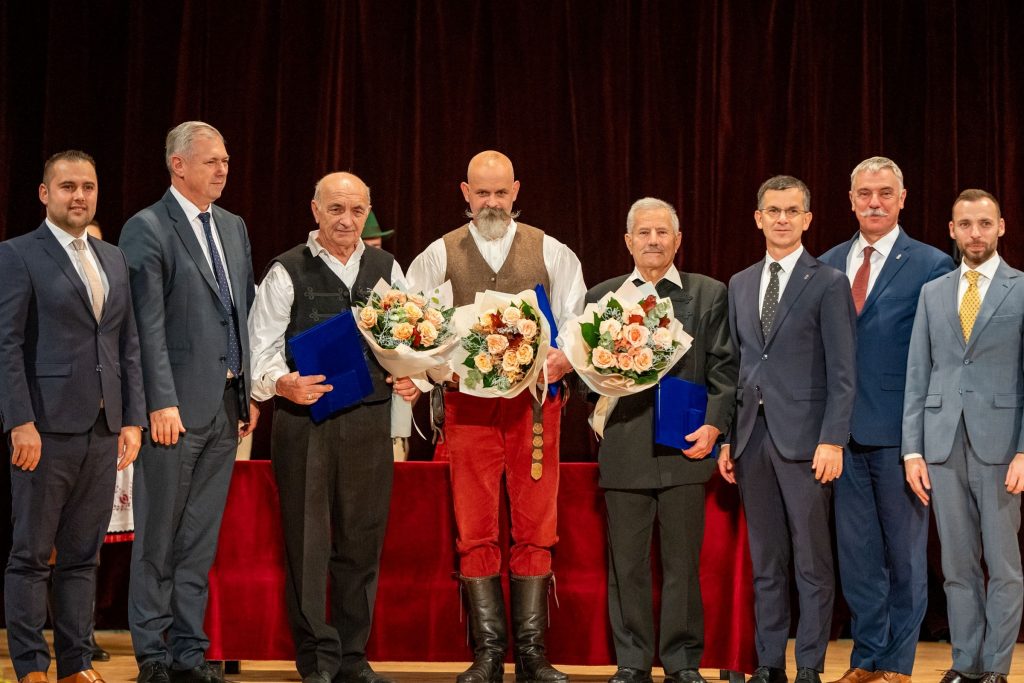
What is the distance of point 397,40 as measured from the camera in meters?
6.48

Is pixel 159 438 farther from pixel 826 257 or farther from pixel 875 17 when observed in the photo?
pixel 875 17

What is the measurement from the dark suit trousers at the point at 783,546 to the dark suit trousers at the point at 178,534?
189 centimetres

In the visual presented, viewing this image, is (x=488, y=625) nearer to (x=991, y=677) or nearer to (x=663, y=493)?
(x=663, y=493)

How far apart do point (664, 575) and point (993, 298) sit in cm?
156

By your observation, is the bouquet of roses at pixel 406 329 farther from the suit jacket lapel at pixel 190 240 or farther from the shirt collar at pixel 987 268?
the shirt collar at pixel 987 268

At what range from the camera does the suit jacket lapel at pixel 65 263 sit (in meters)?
3.84

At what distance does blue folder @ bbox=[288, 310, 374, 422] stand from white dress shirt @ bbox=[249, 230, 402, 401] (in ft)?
0.32

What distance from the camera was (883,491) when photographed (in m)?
4.16

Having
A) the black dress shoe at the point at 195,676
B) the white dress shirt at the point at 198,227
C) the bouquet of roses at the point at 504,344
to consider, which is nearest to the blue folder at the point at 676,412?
the bouquet of roses at the point at 504,344

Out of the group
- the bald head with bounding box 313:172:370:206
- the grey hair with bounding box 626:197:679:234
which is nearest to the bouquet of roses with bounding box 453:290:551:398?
the grey hair with bounding box 626:197:679:234

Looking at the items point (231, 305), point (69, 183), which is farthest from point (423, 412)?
point (69, 183)

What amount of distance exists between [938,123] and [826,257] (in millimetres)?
2202

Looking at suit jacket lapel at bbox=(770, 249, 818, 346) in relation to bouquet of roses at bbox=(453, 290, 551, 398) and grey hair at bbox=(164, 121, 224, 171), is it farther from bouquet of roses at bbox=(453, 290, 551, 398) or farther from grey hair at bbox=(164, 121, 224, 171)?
grey hair at bbox=(164, 121, 224, 171)

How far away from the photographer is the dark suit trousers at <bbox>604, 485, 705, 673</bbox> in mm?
4016
